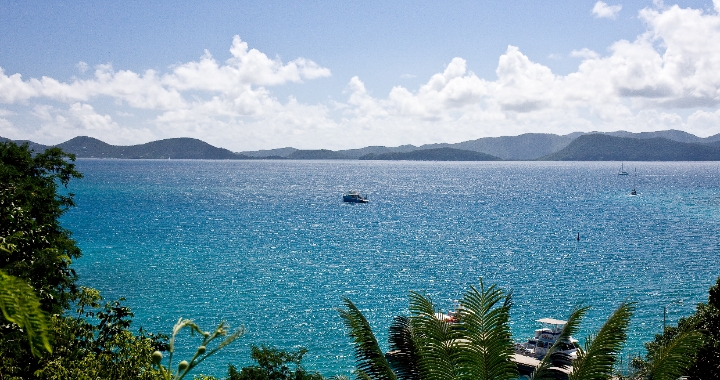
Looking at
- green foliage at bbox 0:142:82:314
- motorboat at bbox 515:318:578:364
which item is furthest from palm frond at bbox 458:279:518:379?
motorboat at bbox 515:318:578:364

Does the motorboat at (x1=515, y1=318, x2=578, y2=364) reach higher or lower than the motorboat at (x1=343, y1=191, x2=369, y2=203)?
lower

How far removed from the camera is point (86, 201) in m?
130

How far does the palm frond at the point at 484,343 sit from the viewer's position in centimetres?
852

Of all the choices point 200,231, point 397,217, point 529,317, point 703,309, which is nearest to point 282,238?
point 200,231

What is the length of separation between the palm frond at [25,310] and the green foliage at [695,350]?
351 inches

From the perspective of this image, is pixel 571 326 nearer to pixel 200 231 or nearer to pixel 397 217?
pixel 200 231

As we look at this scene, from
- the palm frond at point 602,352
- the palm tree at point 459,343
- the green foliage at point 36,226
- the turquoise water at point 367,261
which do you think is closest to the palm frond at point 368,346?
the palm tree at point 459,343

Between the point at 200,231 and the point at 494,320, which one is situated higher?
the point at 494,320

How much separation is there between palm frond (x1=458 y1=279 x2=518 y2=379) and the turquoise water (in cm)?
2582

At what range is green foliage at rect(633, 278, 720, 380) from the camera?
9023 mm

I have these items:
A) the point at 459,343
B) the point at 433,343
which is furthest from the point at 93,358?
the point at 459,343

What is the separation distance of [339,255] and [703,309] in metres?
50.0

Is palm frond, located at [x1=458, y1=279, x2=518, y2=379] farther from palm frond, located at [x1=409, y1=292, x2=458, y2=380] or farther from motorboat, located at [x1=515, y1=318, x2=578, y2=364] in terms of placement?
motorboat, located at [x1=515, y1=318, x2=578, y2=364]

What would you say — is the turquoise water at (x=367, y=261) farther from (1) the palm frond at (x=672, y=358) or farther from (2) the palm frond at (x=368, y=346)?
(2) the palm frond at (x=368, y=346)
